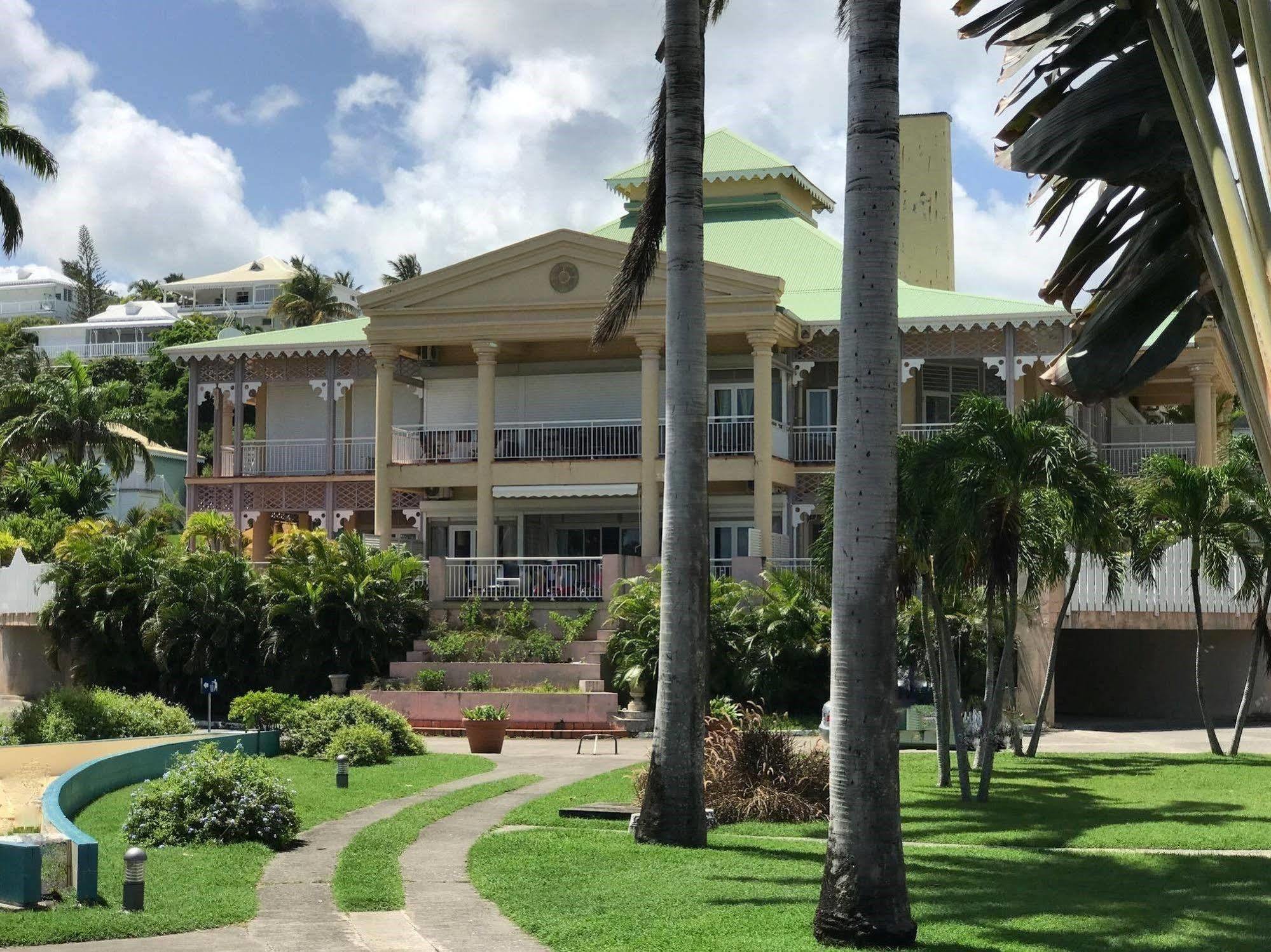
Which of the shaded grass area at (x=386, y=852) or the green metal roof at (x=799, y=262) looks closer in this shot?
the shaded grass area at (x=386, y=852)

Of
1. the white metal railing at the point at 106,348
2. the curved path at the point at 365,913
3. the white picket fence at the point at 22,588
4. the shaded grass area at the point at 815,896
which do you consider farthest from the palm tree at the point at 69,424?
the white metal railing at the point at 106,348

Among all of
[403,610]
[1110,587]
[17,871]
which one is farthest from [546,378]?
[17,871]

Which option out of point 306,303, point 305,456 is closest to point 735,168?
point 305,456

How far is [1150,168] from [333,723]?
1682cm

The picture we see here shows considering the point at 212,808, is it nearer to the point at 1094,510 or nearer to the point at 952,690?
the point at 952,690

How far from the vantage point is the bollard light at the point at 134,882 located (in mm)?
11008

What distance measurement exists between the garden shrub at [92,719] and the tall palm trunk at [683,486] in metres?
11.7

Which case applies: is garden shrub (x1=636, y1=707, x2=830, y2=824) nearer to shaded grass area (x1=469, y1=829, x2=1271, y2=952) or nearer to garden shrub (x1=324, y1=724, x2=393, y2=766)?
shaded grass area (x1=469, y1=829, x2=1271, y2=952)

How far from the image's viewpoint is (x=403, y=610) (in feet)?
102

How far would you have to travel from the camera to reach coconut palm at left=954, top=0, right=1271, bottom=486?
6.90m

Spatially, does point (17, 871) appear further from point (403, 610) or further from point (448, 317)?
point (448, 317)

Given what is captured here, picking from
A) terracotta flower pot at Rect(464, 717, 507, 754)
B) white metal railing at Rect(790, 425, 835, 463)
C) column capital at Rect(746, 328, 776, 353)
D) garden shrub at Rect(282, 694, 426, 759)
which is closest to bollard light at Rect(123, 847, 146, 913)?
garden shrub at Rect(282, 694, 426, 759)

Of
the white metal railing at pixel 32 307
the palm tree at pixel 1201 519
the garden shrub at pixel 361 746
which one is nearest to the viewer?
the garden shrub at pixel 361 746

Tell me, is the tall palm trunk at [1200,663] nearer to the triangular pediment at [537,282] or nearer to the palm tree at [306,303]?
the triangular pediment at [537,282]
